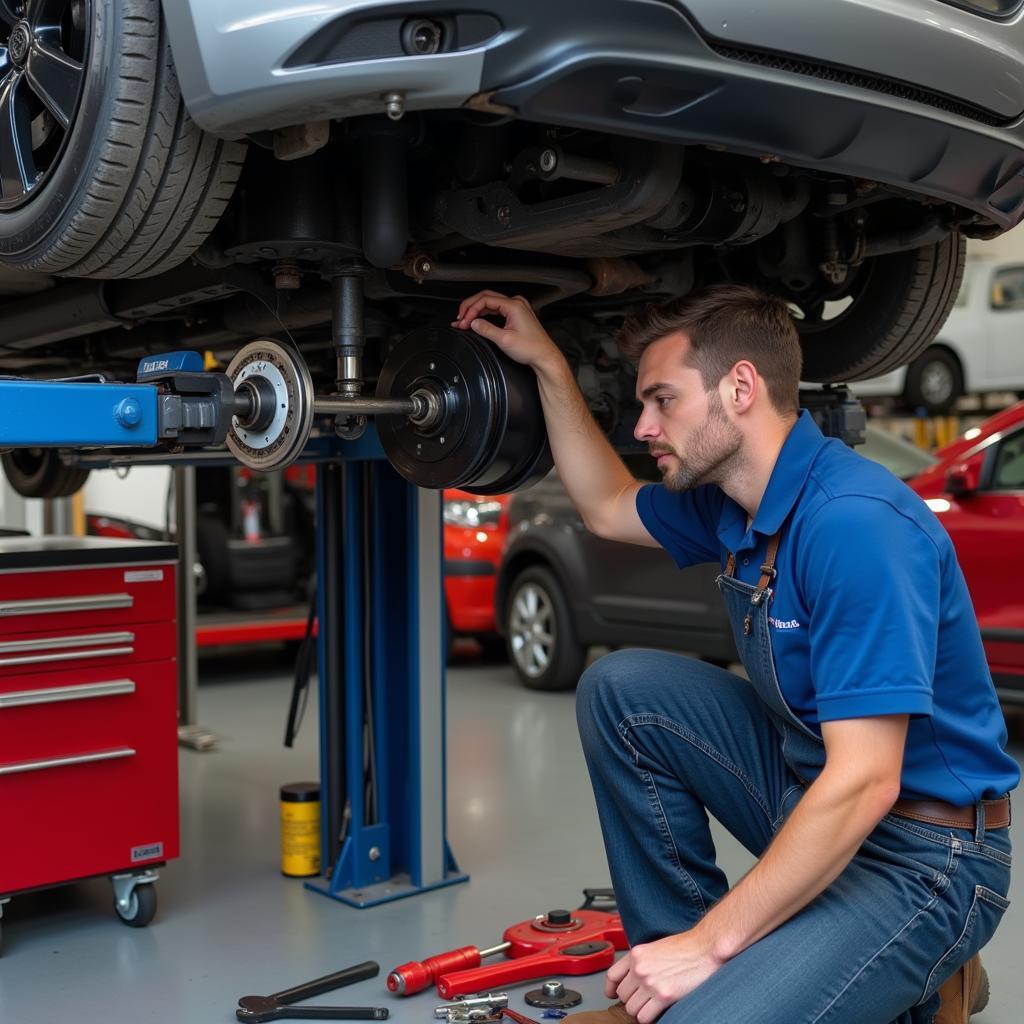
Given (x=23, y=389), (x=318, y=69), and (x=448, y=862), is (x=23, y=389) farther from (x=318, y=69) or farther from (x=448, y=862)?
(x=448, y=862)

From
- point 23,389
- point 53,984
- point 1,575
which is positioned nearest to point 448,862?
point 53,984

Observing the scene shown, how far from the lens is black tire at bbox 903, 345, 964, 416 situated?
9398 mm

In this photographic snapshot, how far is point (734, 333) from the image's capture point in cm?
190

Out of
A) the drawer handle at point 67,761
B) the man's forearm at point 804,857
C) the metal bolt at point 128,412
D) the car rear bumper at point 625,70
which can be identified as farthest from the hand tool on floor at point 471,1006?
the car rear bumper at point 625,70

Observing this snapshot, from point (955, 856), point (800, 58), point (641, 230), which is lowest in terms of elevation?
point (955, 856)

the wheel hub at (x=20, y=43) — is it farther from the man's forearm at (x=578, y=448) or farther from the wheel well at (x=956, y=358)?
the wheel well at (x=956, y=358)

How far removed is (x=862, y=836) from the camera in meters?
1.58

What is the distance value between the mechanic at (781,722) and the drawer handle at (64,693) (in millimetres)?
1151

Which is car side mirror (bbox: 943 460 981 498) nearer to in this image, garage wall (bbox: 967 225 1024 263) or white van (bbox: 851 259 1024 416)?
white van (bbox: 851 259 1024 416)

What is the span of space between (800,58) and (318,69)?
585mm

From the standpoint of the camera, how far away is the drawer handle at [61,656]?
259cm

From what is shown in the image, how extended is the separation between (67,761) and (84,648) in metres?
0.23

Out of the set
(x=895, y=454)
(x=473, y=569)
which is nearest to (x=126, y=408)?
(x=895, y=454)

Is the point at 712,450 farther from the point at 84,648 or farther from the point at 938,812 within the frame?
the point at 84,648
